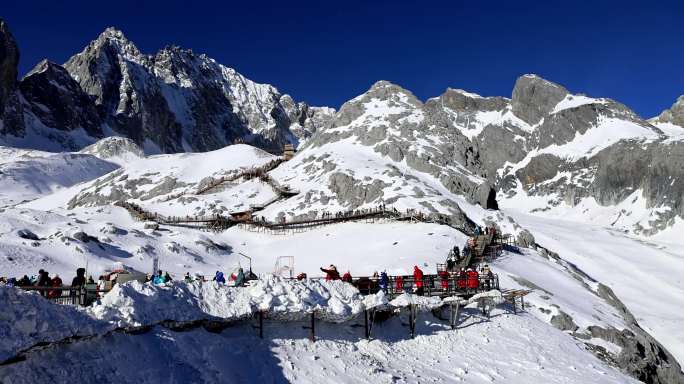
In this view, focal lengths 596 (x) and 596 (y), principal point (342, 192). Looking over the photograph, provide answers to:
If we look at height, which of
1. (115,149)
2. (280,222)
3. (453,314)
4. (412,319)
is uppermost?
(115,149)

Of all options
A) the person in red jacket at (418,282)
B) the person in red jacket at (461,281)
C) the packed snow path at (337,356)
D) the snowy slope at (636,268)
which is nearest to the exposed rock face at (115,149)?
the snowy slope at (636,268)

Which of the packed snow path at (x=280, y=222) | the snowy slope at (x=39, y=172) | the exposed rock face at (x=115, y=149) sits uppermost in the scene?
the exposed rock face at (x=115, y=149)

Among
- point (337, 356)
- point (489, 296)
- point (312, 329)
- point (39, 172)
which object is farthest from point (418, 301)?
point (39, 172)

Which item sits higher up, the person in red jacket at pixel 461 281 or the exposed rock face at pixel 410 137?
the exposed rock face at pixel 410 137

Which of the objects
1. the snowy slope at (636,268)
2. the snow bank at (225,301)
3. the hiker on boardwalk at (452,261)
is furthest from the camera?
the snowy slope at (636,268)

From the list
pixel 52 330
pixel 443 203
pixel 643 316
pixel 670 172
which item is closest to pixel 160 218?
pixel 443 203

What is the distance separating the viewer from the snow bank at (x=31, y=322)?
1360 centimetres

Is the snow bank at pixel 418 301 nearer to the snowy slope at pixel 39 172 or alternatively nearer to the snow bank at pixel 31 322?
the snow bank at pixel 31 322

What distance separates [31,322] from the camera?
14219 millimetres

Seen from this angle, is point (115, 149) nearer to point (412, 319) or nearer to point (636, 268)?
point (636, 268)

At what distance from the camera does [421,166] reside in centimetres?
8981

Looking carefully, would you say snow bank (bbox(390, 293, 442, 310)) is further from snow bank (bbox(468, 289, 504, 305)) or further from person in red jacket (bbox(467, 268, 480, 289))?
person in red jacket (bbox(467, 268, 480, 289))

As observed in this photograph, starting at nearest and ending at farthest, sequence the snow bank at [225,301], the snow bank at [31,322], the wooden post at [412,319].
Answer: the snow bank at [31,322], the snow bank at [225,301], the wooden post at [412,319]

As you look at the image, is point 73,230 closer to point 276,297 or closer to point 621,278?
point 276,297
